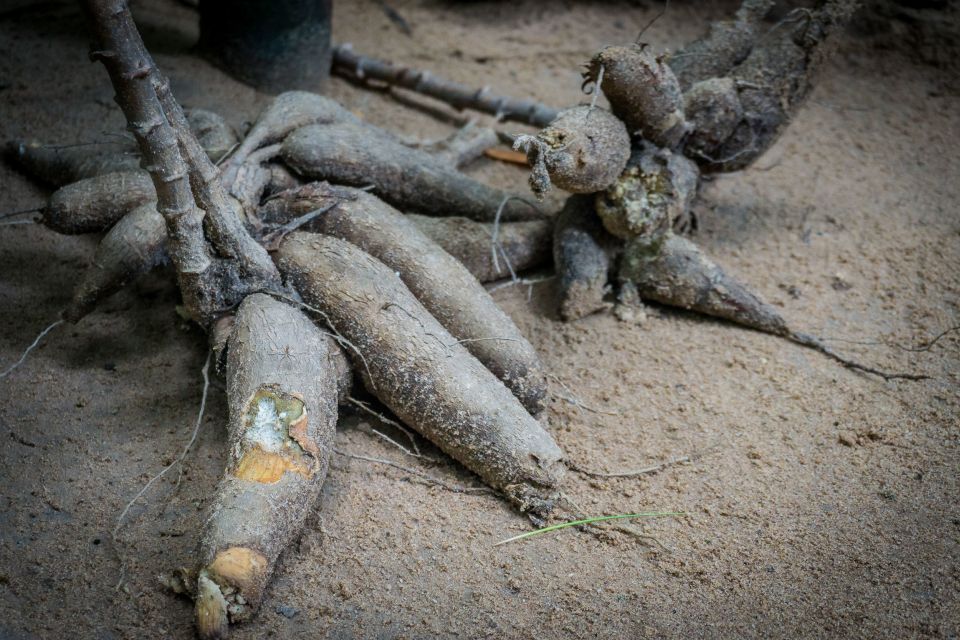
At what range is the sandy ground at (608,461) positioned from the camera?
5.57 feet

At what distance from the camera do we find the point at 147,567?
5.61 ft

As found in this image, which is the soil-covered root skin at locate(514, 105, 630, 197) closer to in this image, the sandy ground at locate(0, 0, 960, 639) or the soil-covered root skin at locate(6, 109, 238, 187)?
the sandy ground at locate(0, 0, 960, 639)

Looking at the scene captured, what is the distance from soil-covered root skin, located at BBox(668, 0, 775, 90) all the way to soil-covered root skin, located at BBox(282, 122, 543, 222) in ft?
2.46

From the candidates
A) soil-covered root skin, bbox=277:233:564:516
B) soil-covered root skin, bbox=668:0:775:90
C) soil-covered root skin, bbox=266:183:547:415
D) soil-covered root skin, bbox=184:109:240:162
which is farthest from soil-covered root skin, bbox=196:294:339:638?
soil-covered root skin, bbox=668:0:775:90

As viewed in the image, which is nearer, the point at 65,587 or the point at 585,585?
the point at 65,587

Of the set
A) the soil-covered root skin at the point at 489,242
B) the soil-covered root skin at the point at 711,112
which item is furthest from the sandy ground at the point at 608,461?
the soil-covered root skin at the point at 711,112

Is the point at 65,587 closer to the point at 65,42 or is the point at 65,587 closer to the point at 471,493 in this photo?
the point at 471,493

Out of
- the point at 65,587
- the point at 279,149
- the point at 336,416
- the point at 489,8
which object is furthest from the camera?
the point at 489,8

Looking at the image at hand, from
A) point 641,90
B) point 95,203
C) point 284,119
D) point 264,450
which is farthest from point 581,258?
point 95,203

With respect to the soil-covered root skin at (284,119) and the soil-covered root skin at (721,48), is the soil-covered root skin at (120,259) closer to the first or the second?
the soil-covered root skin at (284,119)

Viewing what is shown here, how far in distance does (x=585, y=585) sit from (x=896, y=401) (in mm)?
1139

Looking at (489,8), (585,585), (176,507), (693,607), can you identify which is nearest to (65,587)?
(176,507)

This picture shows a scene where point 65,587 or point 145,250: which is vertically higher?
point 145,250

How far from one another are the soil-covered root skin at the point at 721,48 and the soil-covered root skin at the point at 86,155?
1577mm
